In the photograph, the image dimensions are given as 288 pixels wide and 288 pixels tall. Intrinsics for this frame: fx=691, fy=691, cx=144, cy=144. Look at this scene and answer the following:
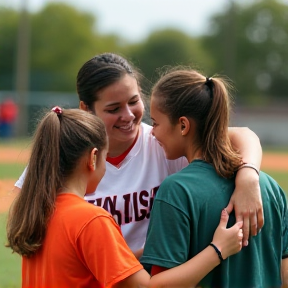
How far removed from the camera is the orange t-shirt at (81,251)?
8.23ft

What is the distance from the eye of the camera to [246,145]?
312 centimetres

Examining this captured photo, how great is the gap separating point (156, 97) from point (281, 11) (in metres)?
82.3

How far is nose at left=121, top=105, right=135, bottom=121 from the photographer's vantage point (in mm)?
3646

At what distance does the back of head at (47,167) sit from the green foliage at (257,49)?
6314 centimetres

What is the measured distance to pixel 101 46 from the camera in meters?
76.9

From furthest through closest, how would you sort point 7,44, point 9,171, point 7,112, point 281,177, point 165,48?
1. point 165,48
2. point 7,44
3. point 7,112
4. point 9,171
5. point 281,177

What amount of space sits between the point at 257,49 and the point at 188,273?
73.2 m

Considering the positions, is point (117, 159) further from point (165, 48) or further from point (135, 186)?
point (165, 48)

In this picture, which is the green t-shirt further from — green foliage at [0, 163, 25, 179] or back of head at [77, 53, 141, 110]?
green foliage at [0, 163, 25, 179]

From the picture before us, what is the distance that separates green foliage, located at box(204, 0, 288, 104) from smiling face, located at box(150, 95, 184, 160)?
62.9 m

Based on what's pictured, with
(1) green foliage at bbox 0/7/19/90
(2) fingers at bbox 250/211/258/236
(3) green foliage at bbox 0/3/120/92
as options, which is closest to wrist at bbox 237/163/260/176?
(2) fingers at bbox 250/211/258/236

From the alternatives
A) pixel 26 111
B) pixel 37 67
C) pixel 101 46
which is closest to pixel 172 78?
pixel 26 111

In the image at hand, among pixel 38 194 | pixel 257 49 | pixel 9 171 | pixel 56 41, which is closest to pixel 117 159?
pixel 38 194

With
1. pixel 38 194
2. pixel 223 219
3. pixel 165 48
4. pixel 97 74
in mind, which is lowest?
pixel 223 219
